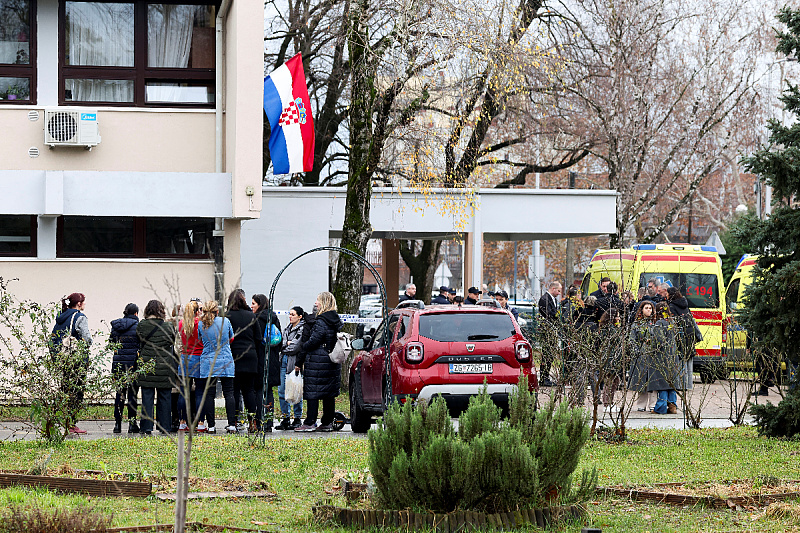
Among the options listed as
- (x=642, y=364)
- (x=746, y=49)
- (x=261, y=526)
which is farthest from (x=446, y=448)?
(x=746, y=49)

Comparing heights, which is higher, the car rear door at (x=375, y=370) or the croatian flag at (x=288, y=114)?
the croatian flag at (x=288, y=114)

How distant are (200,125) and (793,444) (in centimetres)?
1128

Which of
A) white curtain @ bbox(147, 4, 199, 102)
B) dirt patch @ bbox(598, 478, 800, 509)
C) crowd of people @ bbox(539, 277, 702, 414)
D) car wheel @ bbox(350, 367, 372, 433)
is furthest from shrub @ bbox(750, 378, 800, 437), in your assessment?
white curtain @ bbox(147, 4, 199, 102)

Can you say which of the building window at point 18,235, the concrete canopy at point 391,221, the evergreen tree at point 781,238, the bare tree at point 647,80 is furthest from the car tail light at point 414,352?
the bare tree at point 647,80

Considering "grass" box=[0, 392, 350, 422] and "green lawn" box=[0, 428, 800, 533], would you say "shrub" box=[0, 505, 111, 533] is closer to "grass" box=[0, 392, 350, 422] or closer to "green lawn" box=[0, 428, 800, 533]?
"green lawn" box=[0, 428, 800, 533]

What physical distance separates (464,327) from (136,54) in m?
8.62

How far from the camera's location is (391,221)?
2408 cm

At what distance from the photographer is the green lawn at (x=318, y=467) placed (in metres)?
7.32

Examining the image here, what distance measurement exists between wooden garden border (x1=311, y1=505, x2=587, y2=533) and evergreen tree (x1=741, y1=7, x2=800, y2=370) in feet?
18.1

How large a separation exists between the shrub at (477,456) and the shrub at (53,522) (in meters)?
1.88

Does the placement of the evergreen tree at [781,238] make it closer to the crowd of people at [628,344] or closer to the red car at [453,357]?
the crowd of people at [628,344]

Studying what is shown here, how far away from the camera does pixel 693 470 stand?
9891mm

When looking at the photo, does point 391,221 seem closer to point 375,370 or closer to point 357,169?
point 357,169

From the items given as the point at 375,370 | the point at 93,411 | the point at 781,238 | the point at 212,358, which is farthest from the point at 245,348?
the point at 781,238
